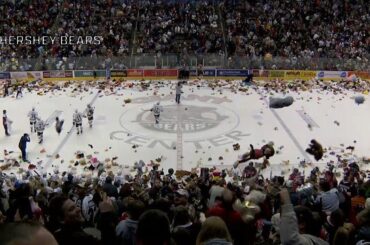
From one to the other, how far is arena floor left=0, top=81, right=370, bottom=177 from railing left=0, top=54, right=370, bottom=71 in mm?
3250

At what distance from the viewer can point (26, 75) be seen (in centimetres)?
2748

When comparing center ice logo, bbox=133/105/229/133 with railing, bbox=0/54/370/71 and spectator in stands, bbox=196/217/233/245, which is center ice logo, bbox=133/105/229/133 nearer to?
railing, bbox=0/54/370/71

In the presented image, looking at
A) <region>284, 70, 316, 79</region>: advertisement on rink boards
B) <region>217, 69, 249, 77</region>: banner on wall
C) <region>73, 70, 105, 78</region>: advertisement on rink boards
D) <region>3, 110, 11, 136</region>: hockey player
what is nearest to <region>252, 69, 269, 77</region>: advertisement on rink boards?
<region>217, 69, 249, 77</region>: banner on wall

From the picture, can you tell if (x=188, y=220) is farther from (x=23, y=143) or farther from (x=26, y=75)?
(x=26, y=75)

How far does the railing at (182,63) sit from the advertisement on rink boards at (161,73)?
24cm

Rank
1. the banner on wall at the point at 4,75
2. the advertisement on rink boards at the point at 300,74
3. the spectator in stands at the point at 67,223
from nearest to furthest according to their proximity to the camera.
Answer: the spectator in stands at the point at 67,223, the banner on wall at the point at 4,75, the advertisement on rink boards at the point at 300,74

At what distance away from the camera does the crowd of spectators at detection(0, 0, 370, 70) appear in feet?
95.6

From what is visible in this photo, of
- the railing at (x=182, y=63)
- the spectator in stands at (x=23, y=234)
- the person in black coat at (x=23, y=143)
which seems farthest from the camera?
the railing at (x=182, y=63)

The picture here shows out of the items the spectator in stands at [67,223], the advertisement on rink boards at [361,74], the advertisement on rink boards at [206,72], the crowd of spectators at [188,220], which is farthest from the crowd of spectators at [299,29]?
the spectator in stands at [67,223]

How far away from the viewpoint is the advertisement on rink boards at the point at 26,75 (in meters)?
27.3

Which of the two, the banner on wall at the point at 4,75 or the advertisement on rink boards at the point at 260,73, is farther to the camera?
the advertisement on rink boards at the point at 260,73

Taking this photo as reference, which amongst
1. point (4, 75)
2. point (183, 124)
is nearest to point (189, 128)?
point (183, 124)

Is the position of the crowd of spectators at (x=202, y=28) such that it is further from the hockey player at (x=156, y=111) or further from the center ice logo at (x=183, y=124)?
the hockey player at (x=156, y=111)

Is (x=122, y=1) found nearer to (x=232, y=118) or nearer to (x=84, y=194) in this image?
(x=232, y=118)
